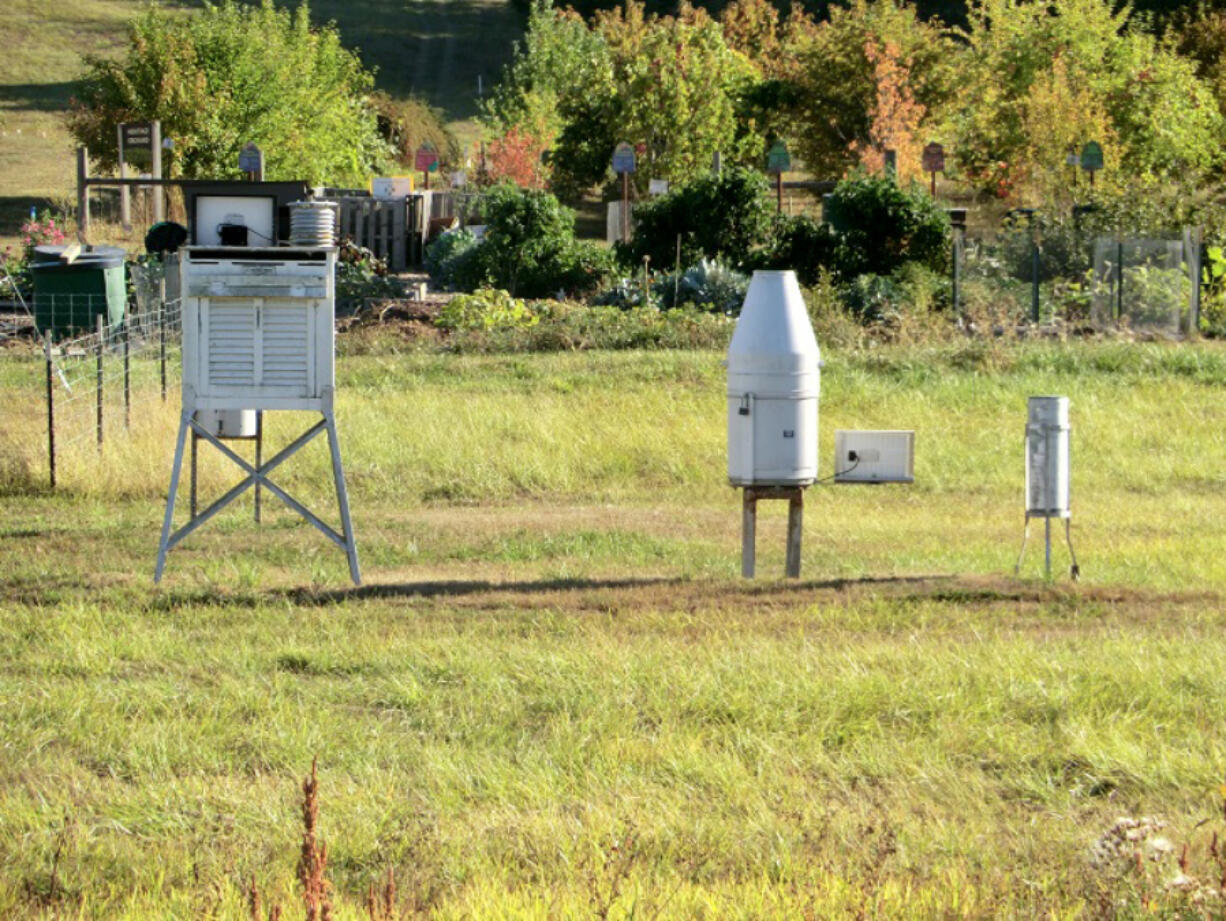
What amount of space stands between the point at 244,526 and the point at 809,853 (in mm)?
7041

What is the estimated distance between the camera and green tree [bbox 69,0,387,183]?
1373 inches

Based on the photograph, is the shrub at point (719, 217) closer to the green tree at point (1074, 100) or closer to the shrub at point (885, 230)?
the shrub at point (885, 230)

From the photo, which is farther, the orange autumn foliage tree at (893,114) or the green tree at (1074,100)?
the orange autumn foliage tree at (893,114)

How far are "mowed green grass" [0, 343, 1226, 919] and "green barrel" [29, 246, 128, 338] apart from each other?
26.2ft

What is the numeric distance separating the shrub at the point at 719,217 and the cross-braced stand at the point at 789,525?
544 inches

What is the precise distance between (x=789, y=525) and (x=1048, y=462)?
1.38 metres

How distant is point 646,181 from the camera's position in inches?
1544

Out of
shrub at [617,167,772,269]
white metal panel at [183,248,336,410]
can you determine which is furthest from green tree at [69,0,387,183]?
white metal panel at [183,248,336,410]

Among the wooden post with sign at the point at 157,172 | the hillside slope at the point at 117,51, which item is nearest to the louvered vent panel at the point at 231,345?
the wooden post with sign at the point at 157,172

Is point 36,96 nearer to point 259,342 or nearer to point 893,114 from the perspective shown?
point 893,114

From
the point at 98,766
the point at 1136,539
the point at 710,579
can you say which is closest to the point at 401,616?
the point at 710,579

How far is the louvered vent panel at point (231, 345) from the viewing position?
30.1 feet

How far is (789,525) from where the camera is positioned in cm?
928

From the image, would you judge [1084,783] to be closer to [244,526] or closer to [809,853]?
[809,853]
